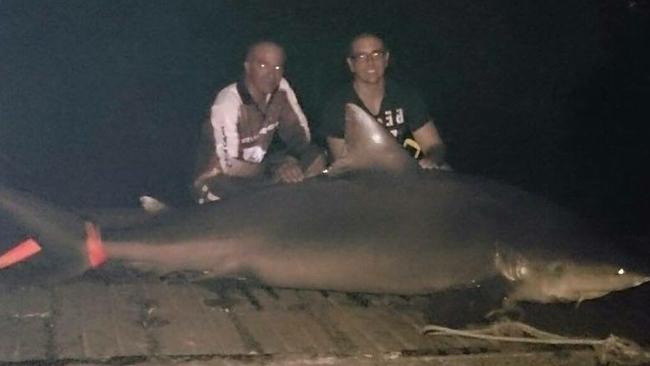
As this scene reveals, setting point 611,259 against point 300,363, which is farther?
point 611,259

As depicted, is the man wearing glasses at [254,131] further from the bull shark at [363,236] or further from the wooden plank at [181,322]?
the wooden plank at [181,322]

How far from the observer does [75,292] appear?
13.7 ft

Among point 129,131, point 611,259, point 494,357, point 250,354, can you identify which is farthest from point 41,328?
point 129,131

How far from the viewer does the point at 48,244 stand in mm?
4223

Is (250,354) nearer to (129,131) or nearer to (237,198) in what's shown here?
(237,198)

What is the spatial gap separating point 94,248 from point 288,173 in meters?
1.11

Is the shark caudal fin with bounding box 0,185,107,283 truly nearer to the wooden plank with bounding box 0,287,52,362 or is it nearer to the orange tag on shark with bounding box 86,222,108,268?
the orange tag on shark with bounding box 86,222,108,268

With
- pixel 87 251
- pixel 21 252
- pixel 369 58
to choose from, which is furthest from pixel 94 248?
pixel 369 58

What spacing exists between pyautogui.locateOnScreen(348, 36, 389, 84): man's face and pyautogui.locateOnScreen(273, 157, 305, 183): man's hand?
663 millimetres

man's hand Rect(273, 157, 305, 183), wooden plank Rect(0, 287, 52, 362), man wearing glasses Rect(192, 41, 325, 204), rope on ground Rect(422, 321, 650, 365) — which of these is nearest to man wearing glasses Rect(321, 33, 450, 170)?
man wearing glasses Rect(192, 41, 325, 204)

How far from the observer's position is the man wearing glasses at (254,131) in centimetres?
537

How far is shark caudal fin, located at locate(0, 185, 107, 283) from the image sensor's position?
420cm

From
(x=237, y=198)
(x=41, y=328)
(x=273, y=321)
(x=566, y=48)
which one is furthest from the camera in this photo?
(x=566, y=48)

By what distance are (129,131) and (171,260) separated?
10.5ft
